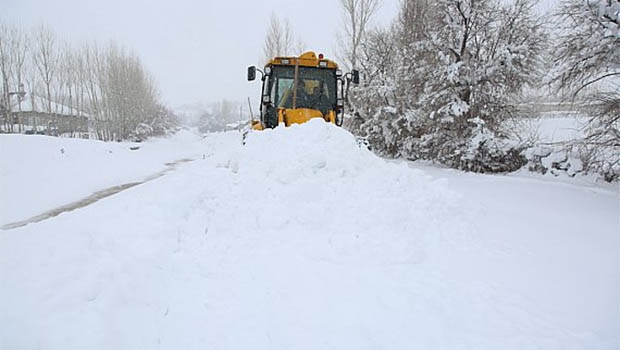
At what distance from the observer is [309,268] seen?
3293 millimetres

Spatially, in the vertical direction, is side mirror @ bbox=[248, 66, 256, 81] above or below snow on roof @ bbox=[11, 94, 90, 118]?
below

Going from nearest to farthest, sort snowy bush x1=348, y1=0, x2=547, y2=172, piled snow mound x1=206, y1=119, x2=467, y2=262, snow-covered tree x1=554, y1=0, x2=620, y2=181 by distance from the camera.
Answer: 1. piled snow mound x1=206, y1=119, x2=467, y2=262
2. snow-covered tree x1=554, y1=0, x2=620, y2=181
3. snowy bush x1=348, y1=0, x2=547, y2=172

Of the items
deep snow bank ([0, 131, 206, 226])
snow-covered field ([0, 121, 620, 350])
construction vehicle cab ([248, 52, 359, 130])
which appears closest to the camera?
snow-covered field ([0, 121, 620, 350])

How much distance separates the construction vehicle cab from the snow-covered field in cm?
262

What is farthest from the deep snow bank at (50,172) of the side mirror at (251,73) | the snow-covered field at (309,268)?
the side mirror at (251,73)

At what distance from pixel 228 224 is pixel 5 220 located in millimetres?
4736

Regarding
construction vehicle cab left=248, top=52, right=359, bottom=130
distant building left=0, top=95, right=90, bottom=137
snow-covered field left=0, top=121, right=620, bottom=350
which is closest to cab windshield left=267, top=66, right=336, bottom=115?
construction vehicle cab left=248, top=52, right=359, bottom=130

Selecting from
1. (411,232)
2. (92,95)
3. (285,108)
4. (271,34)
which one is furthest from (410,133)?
(92,95)

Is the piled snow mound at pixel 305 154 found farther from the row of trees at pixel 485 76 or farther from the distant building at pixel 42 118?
the distant building at pixel 42 118

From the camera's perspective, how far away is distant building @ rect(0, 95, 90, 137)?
23.8 meters

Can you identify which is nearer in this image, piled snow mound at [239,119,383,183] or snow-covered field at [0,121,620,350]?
snow-covered field at [0,121,620,350]

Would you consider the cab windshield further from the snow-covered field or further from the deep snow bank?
the deep snow bank

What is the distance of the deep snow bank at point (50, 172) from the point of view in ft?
23.0

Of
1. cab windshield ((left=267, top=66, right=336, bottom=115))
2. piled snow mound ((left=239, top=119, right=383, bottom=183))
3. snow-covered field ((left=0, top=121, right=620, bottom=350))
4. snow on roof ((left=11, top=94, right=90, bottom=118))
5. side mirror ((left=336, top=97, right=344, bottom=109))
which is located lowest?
snow-covered field ((left=0, top=121, right=620, bottom=350))
